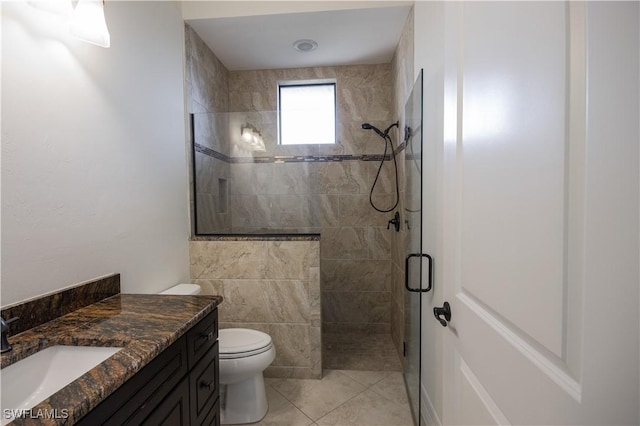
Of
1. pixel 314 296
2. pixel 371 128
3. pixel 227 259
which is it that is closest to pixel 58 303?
pixel 227 259

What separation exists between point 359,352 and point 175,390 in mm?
1926

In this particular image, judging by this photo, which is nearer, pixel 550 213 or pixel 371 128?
pixel 550 213

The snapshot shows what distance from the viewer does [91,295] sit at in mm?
1314

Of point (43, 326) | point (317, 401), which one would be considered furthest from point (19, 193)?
point (317, 401)

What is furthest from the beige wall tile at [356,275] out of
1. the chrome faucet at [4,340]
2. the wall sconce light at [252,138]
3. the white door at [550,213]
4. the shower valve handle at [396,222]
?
the chrome faucet at [4,340]

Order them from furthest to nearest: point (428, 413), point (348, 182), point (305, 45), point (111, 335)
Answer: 1. point (348, 182)
2. point (305, 45)
3. point (428, 413)
4. point (111, 335)

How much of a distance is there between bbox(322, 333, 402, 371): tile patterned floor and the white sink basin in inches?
72.6

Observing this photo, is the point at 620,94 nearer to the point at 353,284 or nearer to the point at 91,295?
the point at 91,295

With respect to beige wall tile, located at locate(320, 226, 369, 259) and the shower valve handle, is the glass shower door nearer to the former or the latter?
the shower valve handle

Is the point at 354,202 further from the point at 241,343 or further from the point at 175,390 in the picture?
the point at 175,390

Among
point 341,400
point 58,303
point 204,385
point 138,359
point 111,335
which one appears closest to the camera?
point 138,359

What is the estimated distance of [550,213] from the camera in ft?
1.65

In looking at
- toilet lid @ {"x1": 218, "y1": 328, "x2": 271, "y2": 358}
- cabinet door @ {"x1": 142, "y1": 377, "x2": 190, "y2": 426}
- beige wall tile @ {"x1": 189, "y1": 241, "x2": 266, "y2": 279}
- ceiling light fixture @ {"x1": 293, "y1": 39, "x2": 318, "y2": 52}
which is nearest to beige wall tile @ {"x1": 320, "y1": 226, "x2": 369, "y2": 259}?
beige wall tile @ {"x1": 189, "y1": 241, "x2": 266, "y2": 279}

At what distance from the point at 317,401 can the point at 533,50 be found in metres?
2.18
